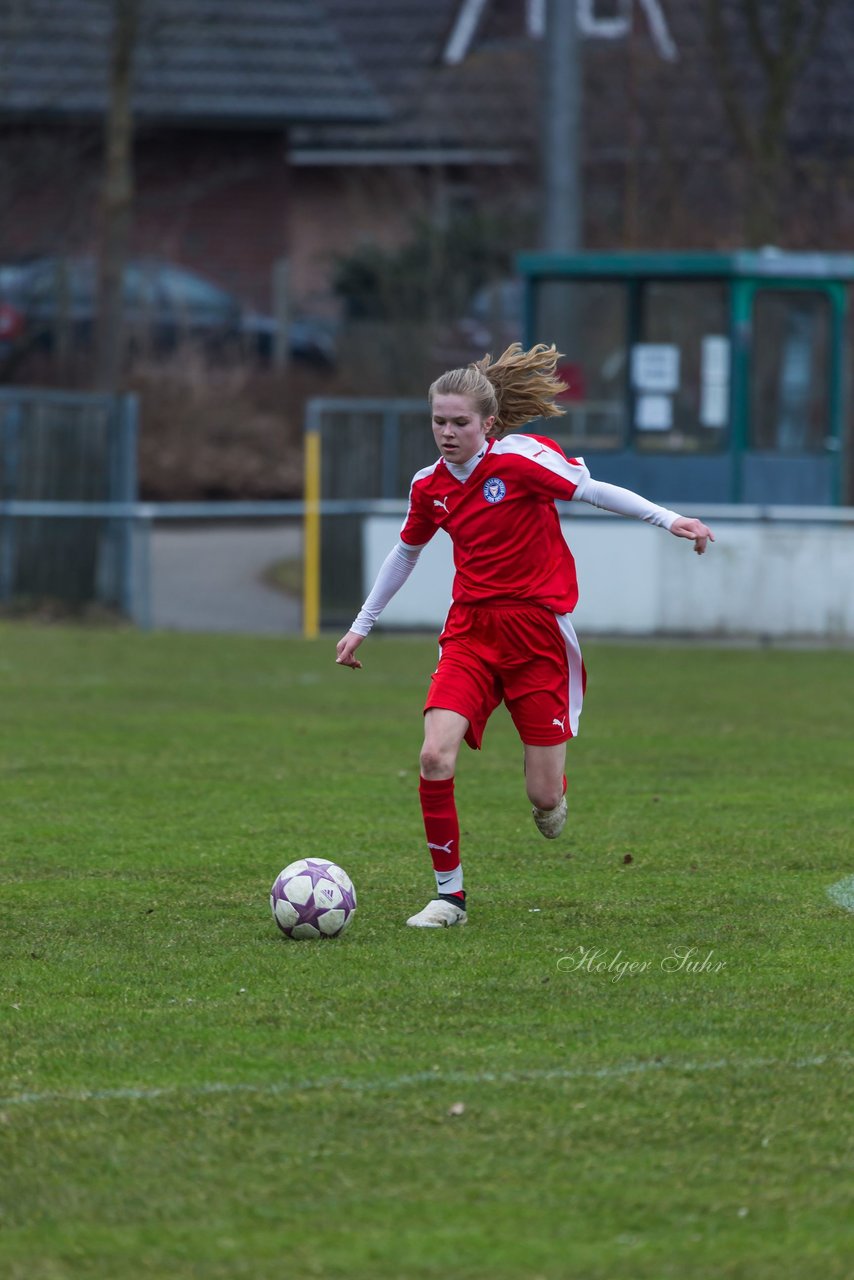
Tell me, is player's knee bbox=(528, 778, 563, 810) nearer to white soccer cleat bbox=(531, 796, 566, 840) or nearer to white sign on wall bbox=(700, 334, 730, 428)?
white soccer cleat bbox=(531, 796, 566, 840)

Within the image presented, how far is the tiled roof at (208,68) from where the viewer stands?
87.4ft

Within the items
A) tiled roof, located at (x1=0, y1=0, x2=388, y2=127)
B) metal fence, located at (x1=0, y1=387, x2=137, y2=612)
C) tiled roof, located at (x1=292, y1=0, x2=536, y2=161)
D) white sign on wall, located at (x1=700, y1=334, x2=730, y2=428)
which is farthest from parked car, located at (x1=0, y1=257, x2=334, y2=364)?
white sign on wall, located at (x1=700, y1=334, x2=730, y2=428)

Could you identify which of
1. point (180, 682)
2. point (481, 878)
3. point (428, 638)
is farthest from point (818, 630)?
point (481, 878)

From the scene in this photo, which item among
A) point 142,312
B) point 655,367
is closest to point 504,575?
point 655,367

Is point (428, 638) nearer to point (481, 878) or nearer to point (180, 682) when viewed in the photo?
point (180, 682)

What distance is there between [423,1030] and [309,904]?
1.14m

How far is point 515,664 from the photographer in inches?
258

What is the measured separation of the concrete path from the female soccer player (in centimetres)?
1130

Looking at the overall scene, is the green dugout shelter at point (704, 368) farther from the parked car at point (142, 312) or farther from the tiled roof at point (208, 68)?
the tiled roof at point (208, 68)

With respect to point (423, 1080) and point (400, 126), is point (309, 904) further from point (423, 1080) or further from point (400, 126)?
point (400, 126)

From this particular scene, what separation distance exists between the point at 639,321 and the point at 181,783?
945cm

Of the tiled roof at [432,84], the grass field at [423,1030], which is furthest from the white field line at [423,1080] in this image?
the tiled roof at [432,84]

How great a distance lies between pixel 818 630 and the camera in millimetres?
16531

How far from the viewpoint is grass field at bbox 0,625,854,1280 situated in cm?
377
